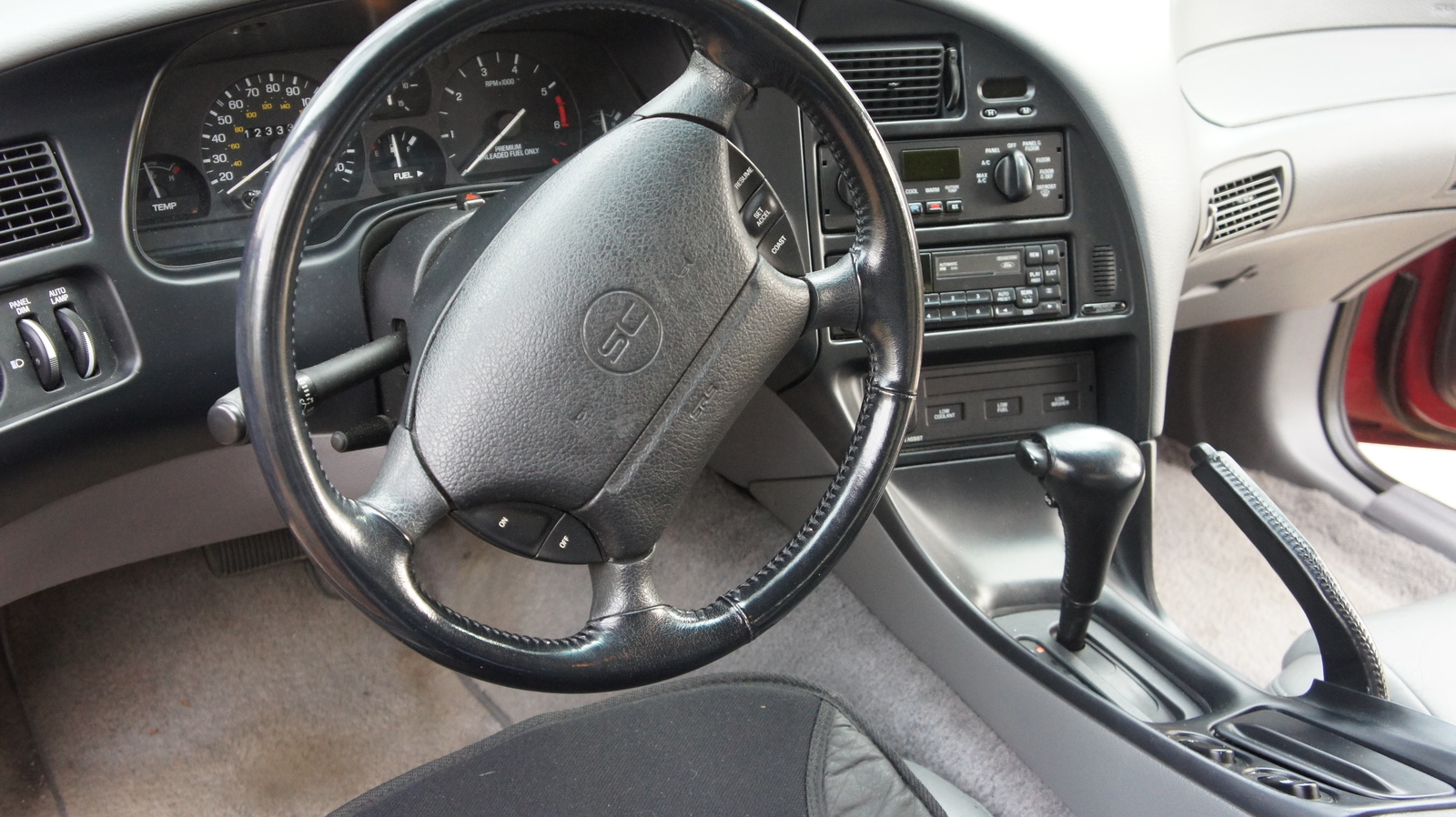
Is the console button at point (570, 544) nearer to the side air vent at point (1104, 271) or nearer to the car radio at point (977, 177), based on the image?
the car radio at point (977, 177)

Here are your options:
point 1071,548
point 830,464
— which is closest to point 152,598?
point 830,464

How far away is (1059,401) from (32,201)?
123 cm

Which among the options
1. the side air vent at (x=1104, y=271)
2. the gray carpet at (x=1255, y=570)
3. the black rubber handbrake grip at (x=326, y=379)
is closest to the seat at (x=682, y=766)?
the black rubber handbrake grip at (x=326, y=379)

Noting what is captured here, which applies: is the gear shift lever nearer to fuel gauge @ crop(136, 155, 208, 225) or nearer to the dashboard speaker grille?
the dashboard speaker grille

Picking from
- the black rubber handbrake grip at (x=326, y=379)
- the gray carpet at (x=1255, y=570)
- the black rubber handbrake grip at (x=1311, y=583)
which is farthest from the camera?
the gray carpet at (x=1255, y=570)

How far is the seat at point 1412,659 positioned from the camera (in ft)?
3.57

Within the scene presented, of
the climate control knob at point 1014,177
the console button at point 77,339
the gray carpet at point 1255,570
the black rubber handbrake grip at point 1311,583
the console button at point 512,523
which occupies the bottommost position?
the gray carpet at point 1255,570

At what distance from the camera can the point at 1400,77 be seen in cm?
168

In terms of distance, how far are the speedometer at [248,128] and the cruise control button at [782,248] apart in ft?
1.78

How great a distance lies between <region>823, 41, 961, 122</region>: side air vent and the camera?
4.18ft

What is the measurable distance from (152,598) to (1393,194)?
2.07 metres

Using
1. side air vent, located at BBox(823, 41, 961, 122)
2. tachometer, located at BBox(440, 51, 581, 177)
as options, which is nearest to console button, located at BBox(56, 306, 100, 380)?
tachometer, located at BBox(440, 51, 581, 177)

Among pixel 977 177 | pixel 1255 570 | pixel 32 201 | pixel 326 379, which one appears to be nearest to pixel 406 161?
pixel 32 201

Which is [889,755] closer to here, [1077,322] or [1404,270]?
[1077,322]
